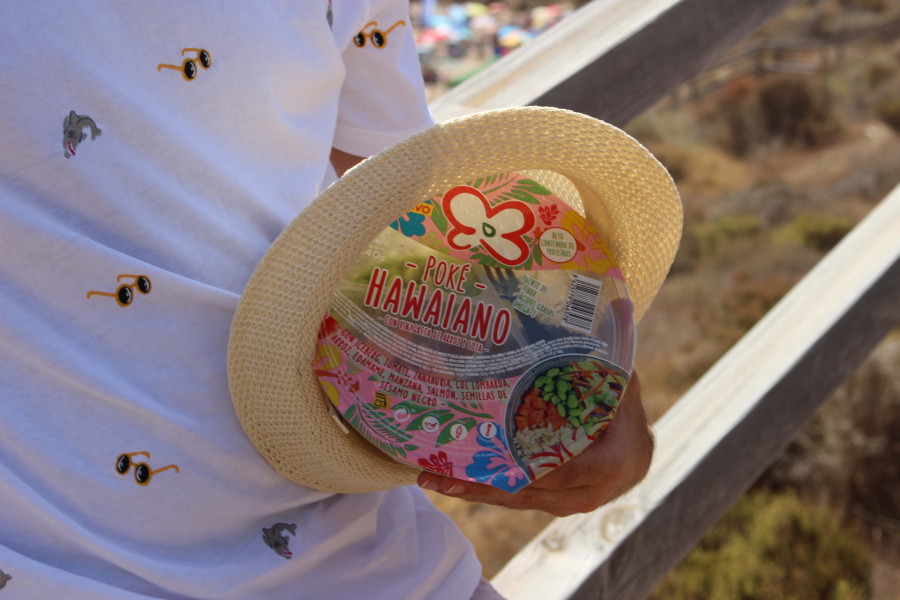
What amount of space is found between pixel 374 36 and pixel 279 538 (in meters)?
0.47

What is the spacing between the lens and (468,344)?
55 cm

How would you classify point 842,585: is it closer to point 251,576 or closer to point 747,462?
point 747,462

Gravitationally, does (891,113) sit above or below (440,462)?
below

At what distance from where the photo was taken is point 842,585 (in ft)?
9.17

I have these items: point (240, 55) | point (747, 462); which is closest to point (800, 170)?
point (747, 462)

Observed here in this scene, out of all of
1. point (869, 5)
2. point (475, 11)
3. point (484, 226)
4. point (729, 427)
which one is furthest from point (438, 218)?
point (475, 11)

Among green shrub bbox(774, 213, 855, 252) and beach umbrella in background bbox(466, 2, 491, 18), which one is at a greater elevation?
green shrub bbox(774, 213, 855, 252)

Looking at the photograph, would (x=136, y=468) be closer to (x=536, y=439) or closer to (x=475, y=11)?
(x=536, y=439)

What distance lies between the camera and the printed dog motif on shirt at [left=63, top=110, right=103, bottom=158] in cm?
55

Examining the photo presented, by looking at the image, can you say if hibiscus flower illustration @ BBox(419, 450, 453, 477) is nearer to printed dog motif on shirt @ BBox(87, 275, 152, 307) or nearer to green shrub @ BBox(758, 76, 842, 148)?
printed dog motif on shirt @ BBox(87, 275, 152, 307)

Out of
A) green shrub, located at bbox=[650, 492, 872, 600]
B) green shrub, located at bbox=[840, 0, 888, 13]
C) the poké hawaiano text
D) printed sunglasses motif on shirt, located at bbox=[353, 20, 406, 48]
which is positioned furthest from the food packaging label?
green shrub, located at bbox=[840, 0, 888, 13]

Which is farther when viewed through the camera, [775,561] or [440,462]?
[775,561]

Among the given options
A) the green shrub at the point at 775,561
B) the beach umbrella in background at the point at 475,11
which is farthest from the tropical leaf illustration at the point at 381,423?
the beach umbrella in background at the point at 475,11

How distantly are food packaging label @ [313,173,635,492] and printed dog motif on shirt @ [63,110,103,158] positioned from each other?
205 mm
